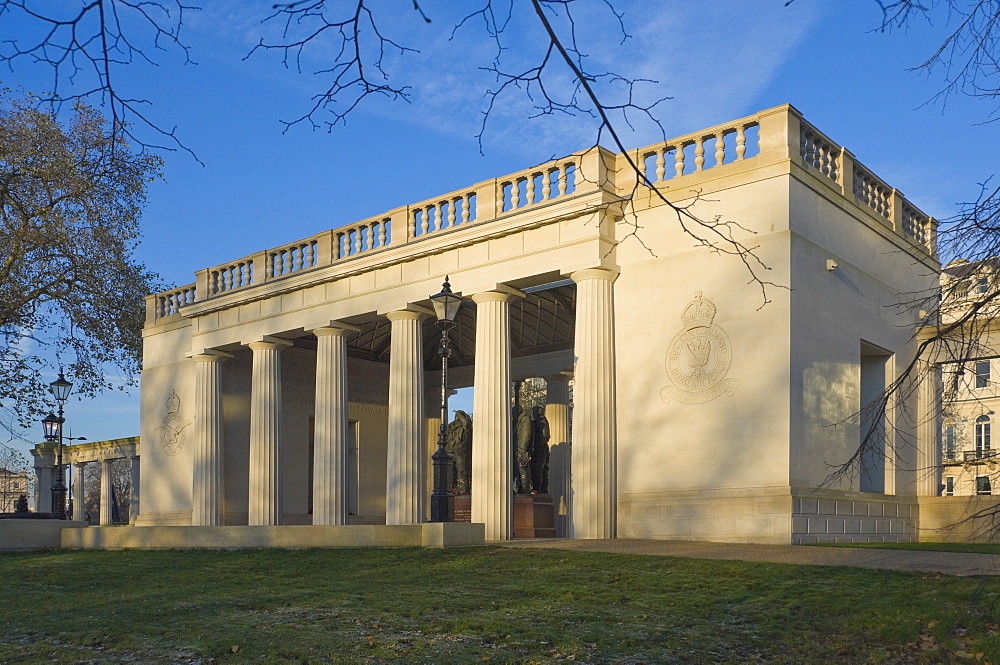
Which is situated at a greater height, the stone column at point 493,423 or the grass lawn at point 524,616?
the stone column at point 493,423

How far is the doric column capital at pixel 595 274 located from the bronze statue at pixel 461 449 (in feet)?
37.4

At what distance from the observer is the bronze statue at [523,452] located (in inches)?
1227

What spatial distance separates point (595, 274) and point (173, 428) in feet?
62.6

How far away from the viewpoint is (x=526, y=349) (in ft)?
113

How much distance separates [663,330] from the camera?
2203 centimetres

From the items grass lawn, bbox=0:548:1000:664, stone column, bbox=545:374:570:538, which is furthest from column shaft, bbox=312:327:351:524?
grass lawn, bbox=0:548:1000:664

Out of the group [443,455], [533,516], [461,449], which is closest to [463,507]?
[533,516]

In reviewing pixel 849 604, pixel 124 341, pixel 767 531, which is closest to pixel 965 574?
pixel 849 604

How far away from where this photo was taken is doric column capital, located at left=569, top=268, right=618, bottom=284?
74.7 feet

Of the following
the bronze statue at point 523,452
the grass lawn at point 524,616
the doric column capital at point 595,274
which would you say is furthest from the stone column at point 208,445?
the grass lawn at point 524,616

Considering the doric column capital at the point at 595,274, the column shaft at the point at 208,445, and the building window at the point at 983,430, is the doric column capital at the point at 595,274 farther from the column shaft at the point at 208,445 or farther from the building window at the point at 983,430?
the building window at the point at 983,430

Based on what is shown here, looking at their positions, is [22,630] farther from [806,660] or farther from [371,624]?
[806,660]

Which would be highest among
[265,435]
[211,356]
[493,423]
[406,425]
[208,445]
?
[211,356]

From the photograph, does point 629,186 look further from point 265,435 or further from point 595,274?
point 265,435
